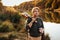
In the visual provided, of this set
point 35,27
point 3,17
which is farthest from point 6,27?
point 35,27

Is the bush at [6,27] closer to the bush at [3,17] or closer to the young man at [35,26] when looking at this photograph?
the bush at [3,17]

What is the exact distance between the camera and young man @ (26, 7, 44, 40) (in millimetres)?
1283

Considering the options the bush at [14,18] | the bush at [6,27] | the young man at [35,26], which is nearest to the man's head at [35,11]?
the young man at [35,26]

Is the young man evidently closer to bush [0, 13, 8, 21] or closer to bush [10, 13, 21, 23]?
bush [10, 13, 21, 23]

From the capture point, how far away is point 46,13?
4.36 feet

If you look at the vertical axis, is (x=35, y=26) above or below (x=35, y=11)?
below

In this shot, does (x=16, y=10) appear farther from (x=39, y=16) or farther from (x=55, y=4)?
Result: (x=55, y=4)

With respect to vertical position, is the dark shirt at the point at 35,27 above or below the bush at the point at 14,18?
below

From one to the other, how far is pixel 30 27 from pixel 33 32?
53 millimetres

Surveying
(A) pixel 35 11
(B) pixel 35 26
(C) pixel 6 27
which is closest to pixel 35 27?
(B) pixel 35 26

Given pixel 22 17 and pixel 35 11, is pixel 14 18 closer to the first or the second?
pixel 22 17

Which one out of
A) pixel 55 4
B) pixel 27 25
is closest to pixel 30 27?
pixel 27 25

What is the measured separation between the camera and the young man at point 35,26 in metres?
1.28

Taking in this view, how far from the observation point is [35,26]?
1304mm
